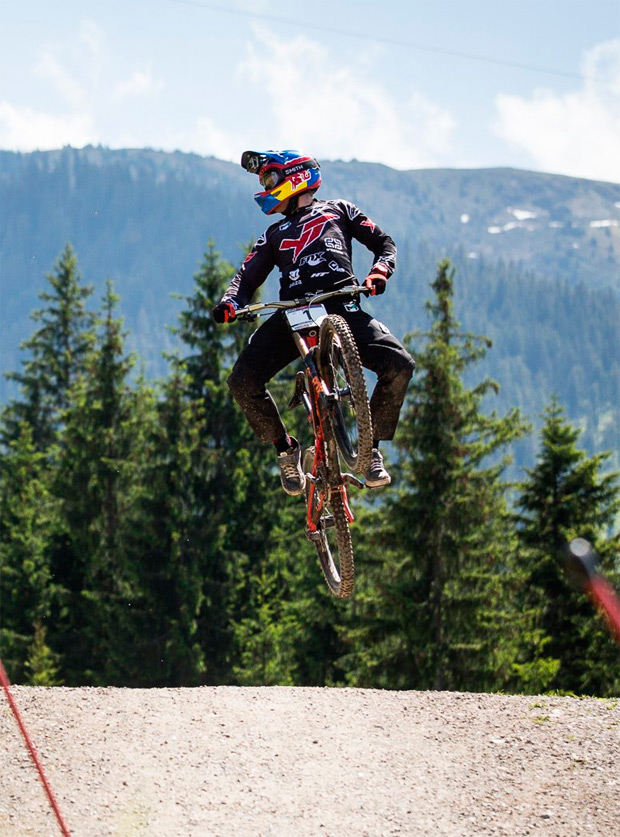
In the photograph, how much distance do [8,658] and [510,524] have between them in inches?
702

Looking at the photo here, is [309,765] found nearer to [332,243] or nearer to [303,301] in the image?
[303,301]

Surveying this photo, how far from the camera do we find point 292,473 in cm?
964

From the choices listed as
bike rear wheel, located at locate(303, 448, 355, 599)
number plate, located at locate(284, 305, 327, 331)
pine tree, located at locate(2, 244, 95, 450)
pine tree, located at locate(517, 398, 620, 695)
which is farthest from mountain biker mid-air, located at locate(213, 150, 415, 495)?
pine tree, located at locate(2, 244, 95, 450)

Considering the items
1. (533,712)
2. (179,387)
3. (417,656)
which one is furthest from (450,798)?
(179,387)

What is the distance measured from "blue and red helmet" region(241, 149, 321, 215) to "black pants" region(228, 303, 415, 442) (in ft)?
3.46

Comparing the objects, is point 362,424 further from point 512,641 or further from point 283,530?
point 283,530

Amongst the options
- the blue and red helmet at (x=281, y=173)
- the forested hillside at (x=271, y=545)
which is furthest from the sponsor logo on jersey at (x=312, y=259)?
the forested hillside at (x=271, y=545)

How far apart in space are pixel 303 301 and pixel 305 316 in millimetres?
166

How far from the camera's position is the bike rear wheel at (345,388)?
8086mm

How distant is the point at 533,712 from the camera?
34.0ft

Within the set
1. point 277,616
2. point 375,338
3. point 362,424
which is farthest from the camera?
point 277,616

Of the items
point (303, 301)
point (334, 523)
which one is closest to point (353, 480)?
point (334, 523)

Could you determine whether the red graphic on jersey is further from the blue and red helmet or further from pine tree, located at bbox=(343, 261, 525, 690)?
pine tree, located at bbox=(343, 261, 525, 690)

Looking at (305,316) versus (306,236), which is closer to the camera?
(305,316)
